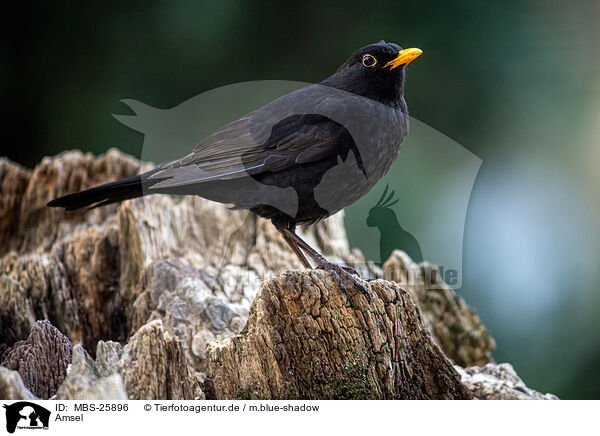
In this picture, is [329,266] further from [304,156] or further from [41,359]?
[41,359]

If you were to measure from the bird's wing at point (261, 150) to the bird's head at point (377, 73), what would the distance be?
1.04 ft

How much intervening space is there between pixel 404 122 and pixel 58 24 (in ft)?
7.36

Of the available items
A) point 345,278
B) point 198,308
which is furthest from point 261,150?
point 198,308

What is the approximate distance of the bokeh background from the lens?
3820mm

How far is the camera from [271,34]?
387cm

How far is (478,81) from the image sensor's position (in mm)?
4059

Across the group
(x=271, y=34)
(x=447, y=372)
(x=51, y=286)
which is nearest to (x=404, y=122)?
(x=271, y=34)

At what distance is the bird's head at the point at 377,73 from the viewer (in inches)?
134

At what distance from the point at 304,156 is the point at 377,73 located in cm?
65

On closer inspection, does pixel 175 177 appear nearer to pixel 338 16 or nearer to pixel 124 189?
pixel 124 189

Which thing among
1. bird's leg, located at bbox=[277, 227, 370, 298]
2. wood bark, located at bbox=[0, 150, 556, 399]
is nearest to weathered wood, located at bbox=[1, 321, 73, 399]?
wood bark, located at bbox=[0, 150, 556, 399]

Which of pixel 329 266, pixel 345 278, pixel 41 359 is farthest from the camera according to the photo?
pixel 329 266
